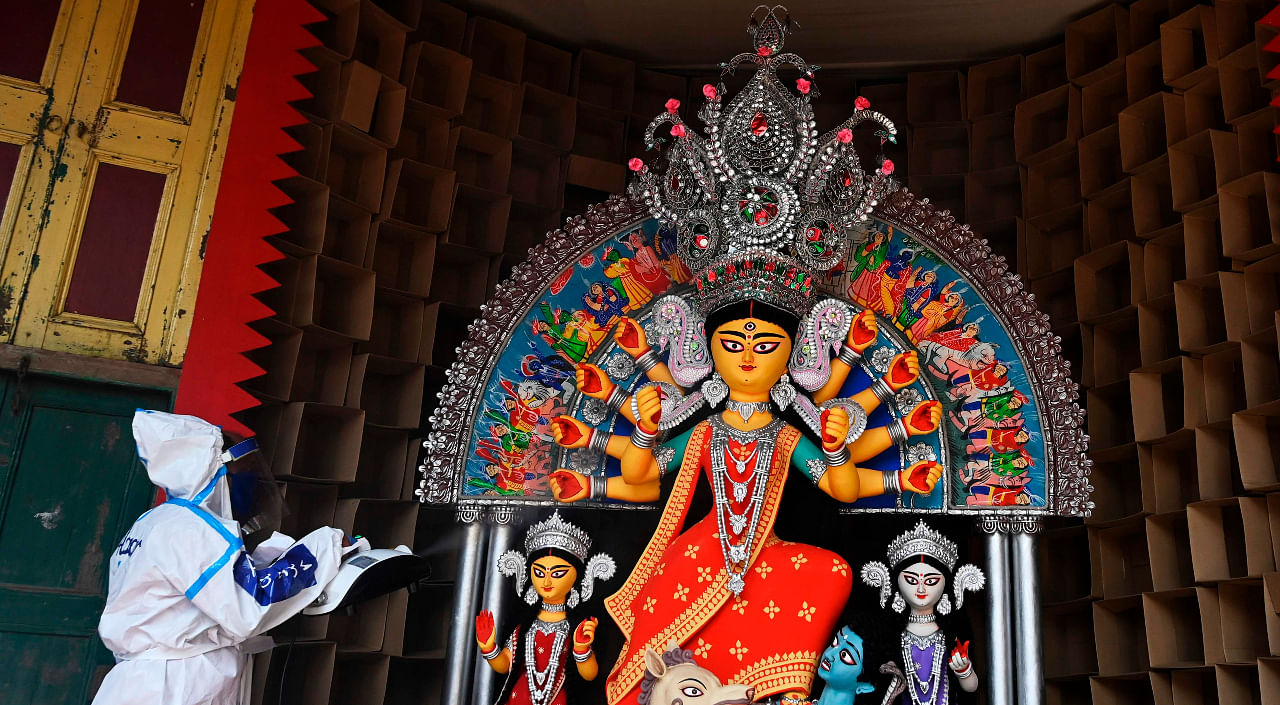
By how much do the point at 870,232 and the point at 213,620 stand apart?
3.01m

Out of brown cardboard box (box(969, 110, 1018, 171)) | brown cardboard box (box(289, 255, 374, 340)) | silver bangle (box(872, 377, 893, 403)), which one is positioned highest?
brown cardboard box (box(969, 110, 1018, 171))

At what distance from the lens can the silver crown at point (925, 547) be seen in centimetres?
410

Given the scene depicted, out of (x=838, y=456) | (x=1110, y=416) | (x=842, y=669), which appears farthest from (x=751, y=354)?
(x=1110, y=416)

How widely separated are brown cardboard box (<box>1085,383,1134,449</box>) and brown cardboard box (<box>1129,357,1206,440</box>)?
18 centimetres

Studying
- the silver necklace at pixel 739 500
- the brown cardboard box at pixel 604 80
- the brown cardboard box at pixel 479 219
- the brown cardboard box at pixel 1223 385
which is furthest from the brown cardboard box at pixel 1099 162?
the brown cardboard box at pixel 479 219

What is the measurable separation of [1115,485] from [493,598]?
259 centimetres

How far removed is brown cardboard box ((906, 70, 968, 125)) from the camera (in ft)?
17.8

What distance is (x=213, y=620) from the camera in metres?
3.59

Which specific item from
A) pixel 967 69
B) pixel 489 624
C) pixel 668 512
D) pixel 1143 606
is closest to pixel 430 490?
pixel 489 624

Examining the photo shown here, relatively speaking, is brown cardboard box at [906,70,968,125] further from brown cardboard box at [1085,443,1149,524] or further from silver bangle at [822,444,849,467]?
silver bangle at [822,444,849,467]

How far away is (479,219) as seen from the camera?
5254 mm

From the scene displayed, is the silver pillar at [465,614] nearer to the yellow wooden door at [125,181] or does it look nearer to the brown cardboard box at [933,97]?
the yellow wooden door at [125,181]

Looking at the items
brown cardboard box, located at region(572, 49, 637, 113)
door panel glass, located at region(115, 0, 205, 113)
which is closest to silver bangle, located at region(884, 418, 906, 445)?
brown cardboard box, located at region(572, 49, 637, 113)

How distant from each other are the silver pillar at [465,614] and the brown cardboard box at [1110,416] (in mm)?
2578
